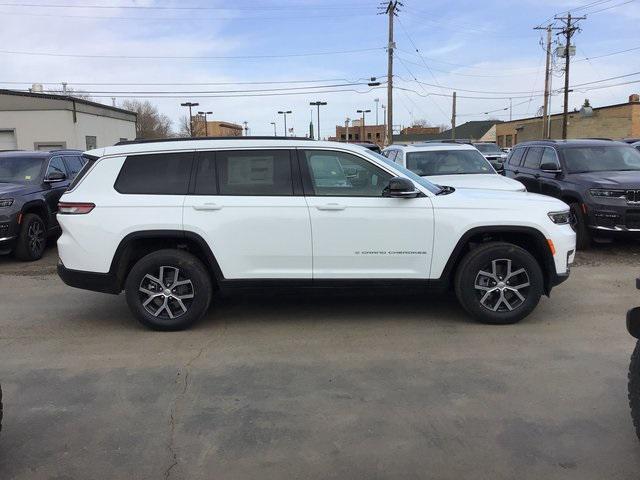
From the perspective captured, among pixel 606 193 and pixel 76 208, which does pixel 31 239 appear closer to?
pixel 76 208

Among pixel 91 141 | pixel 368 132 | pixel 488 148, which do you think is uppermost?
pixel 368 132

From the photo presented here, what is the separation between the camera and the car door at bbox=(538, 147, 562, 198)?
9.34 m

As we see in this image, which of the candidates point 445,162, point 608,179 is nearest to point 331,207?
point 608,179

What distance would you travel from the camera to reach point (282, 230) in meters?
5.18

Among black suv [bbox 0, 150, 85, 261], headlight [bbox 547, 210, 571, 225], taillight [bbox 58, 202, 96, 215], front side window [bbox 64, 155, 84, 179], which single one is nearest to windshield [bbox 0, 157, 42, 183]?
black suv [bbox 0, 150, 85, 261]

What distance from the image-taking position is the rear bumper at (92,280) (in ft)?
17.2

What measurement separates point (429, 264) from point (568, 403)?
1.84 meters

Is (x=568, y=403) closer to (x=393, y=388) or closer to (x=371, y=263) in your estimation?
(x=393, y=388)

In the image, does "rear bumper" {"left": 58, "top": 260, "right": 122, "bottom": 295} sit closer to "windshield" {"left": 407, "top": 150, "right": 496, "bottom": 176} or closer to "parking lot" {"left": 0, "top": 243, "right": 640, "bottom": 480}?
"parking lot" {"left": 0, "top": 243, "right": 640, "bottom": 480}

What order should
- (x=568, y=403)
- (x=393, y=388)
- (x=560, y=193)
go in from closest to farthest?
(x=568, y=403)
(x=393, y=388)
(x=560, y=193)

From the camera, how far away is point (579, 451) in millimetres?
3184

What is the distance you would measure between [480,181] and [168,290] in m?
5.68

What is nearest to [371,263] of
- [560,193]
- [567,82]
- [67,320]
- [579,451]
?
[579,451]

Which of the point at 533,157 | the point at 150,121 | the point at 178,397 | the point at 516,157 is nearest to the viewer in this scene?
the point at 178,397
